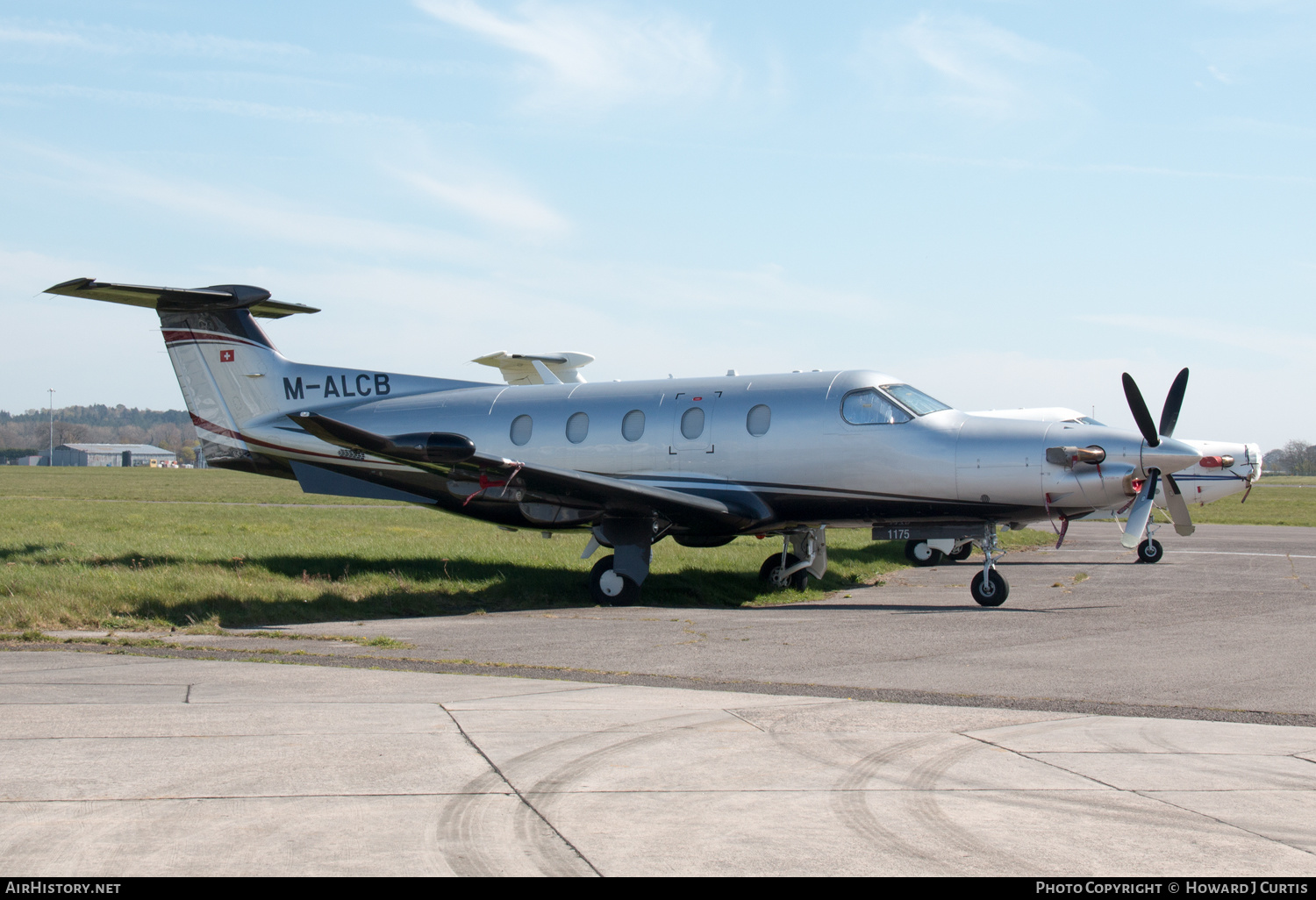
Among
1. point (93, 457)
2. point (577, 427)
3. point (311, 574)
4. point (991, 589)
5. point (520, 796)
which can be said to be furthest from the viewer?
point (93, 457)

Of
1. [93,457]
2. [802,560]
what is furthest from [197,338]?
[93,457]

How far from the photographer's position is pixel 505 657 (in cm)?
1048

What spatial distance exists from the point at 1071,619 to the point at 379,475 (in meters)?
10.5

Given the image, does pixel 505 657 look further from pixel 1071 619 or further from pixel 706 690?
pixel 1071 619

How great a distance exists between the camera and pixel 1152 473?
1437 centimetres

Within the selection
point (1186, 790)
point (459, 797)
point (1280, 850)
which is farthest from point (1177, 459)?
point (459, 797)

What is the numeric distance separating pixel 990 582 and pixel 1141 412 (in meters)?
3.01

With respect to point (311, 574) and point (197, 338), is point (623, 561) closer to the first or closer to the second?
point (311, 574)

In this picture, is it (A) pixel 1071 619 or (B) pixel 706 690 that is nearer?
(B) pixel 706 690

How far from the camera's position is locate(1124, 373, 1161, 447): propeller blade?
47.4 ft

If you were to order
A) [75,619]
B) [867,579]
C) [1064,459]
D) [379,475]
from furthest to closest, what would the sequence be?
[867,579]
[379,475]
[1064,459]
[75,619]

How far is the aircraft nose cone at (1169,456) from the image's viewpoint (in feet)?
46.8

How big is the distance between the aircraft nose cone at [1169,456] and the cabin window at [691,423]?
609cm

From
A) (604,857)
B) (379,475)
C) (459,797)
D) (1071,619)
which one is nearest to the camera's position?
(604,857)
